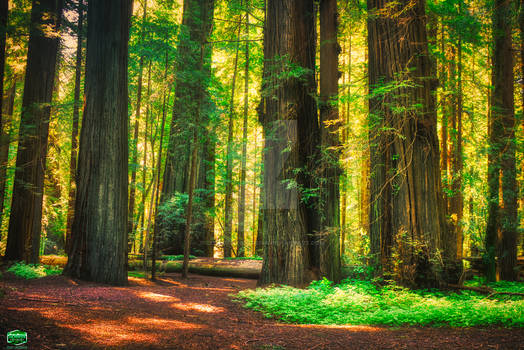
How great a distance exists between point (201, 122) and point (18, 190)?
6.56m

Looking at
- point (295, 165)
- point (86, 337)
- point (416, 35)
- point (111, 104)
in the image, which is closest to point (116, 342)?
point (86, 337)

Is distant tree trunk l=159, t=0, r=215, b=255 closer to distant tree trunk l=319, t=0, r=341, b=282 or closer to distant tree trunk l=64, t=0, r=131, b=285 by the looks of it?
distant tree trunk l=64, t=0, r=131, b=285

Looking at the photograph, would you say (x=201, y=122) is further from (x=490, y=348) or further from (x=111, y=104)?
(x=490, y=348)

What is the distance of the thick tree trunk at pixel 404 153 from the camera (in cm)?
676

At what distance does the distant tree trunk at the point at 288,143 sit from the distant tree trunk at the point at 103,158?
3828mm

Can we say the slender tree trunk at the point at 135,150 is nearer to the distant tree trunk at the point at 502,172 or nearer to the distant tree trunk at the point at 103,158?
the distant tree trunk at the point at 103,158

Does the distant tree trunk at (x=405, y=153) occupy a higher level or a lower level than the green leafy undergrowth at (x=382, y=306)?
higher

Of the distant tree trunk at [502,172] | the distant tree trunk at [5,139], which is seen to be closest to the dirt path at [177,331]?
the distant tree trunk at [5,139]

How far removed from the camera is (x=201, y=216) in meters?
14.0

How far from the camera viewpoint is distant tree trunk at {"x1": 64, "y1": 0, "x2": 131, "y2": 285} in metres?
8.16

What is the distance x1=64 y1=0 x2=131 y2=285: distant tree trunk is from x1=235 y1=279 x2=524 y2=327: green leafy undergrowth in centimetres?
368

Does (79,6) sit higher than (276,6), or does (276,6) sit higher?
(79,6)

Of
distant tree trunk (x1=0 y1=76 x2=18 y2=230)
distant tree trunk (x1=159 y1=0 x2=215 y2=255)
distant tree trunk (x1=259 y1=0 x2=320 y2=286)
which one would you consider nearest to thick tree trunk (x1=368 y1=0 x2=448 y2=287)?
distant tree trunk (x1=259 y1=0 x2=320 y2=286)

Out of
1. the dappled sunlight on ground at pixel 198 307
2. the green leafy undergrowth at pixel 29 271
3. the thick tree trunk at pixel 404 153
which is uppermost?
the thick tree trunk at pixel 404 153
